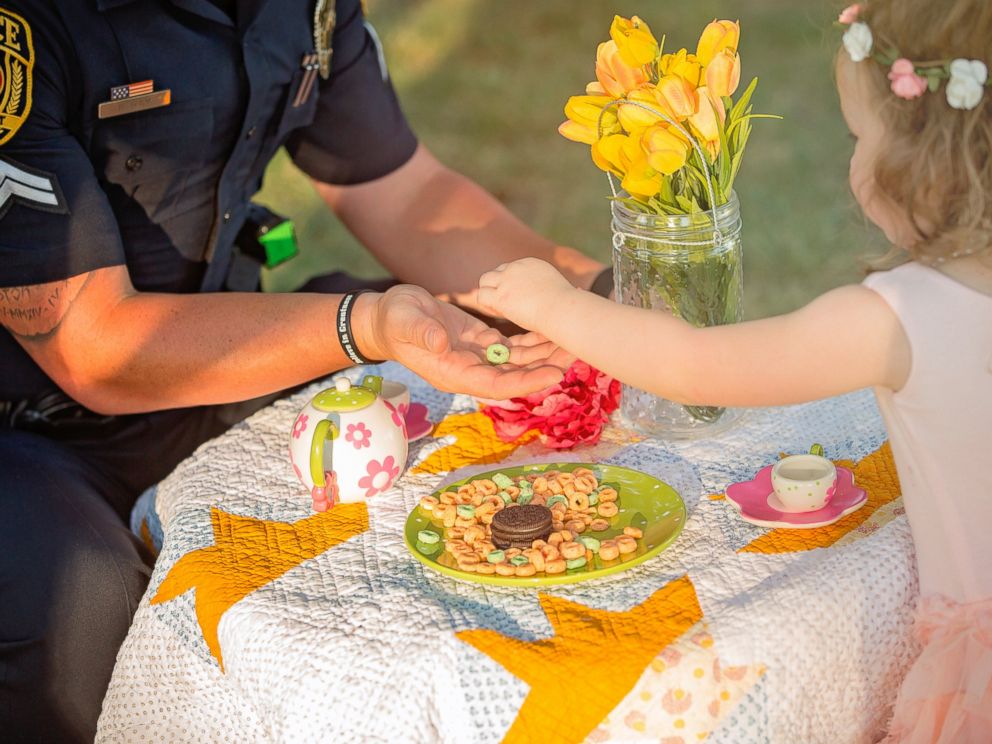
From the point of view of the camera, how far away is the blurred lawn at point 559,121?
4309mm

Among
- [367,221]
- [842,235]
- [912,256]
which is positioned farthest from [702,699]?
[842,235]

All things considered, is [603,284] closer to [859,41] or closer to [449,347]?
[449,347]

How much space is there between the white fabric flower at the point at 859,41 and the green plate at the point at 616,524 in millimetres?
509

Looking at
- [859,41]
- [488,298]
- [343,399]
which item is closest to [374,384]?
[343,399]

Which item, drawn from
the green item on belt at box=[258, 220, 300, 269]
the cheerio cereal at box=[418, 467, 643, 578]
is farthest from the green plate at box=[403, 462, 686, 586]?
the green item on belt at box=[258, 220, 300, 269]

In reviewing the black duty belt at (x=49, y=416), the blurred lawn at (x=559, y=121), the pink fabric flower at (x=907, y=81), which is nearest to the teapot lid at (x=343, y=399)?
the black duty belt at (x=49, y=416)

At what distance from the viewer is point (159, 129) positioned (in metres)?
1.86

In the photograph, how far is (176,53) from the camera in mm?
1847

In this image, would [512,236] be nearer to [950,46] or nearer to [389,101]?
[389,101]

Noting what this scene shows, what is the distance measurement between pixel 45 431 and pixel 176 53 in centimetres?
63

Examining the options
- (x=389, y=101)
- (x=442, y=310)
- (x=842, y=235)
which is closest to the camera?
(x=442, y=310)

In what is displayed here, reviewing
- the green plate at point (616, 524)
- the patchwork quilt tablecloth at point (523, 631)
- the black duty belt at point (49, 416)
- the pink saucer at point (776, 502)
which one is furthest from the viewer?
the black duty belt at point (49, 416)

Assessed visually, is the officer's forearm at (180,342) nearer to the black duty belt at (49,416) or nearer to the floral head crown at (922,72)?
the black duty belt at (49,416)

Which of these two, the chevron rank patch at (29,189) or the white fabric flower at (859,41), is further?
the chevron rank patch at (29,189)
